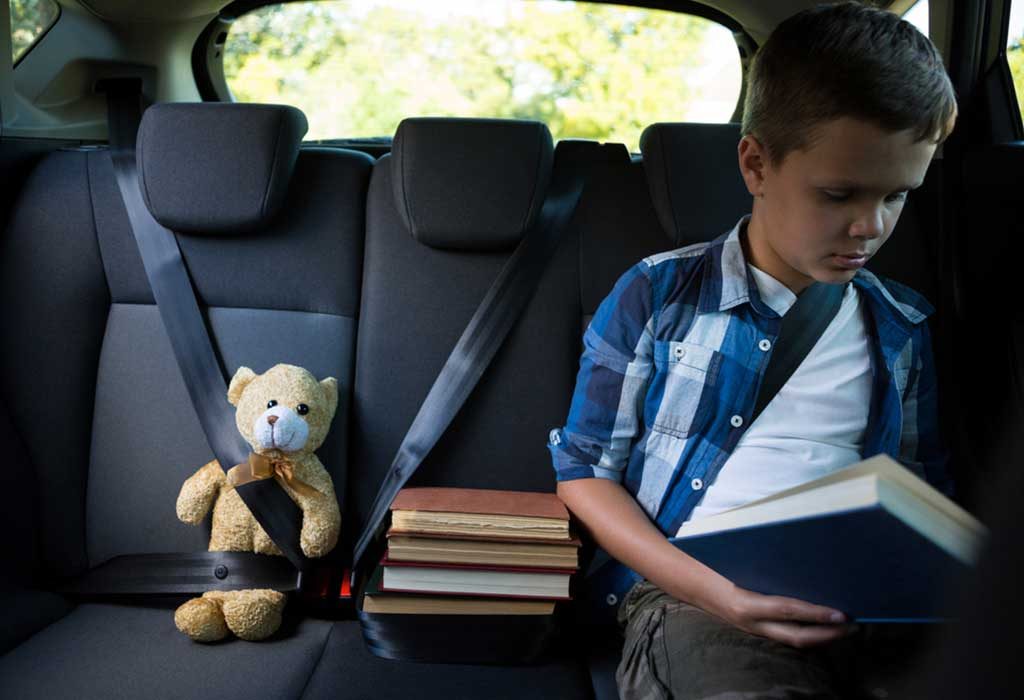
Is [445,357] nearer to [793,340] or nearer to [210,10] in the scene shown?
[793,340]

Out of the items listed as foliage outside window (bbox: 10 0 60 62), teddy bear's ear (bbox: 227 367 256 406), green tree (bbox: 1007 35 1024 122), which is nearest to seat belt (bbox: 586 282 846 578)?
green tree (bbox: 1007 35 1024 122)

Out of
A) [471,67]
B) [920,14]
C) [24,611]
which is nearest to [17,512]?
[24,611]

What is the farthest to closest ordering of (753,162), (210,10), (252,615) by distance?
1. (210,10)
2. (252,615)
3. (753,162)

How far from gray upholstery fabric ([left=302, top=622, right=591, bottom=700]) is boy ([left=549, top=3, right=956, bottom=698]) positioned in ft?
0.47

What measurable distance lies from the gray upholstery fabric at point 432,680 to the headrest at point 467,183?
2.42ft

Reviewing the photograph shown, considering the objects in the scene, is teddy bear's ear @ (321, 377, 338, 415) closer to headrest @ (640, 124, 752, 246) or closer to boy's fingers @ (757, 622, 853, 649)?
headrest @ (640, 124, 752, 246)

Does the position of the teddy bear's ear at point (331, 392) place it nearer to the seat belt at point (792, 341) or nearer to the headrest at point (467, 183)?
the headrest at point (467, 183)

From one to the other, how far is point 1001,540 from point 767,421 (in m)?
1.04

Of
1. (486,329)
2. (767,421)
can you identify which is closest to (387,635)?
(486,329)

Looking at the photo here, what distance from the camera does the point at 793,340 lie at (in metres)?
1.41

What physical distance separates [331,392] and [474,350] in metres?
0.27

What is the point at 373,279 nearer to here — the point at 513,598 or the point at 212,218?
the point at 212,218

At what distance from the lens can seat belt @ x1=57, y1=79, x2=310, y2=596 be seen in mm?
1663

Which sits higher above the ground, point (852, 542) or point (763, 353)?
point (852, 542)
